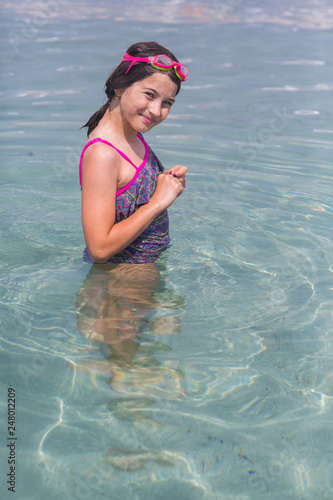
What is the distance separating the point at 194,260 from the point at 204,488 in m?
2.03

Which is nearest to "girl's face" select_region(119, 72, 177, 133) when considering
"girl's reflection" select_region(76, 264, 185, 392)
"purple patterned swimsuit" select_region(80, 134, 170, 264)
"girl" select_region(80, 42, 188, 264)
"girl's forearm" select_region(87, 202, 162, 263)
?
"girl" select_region(80, 42, 188, 264)

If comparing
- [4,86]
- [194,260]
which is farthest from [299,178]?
[4,86]

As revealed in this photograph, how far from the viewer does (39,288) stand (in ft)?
11.8

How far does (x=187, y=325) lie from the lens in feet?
10.5

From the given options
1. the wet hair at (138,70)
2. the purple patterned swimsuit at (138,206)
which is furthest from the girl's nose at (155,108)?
the purple patterned swimsuit at (138,206)

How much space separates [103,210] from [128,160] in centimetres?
39

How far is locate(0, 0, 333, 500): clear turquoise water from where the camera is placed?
7.41 feet

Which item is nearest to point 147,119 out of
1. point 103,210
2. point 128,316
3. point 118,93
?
point 118,93

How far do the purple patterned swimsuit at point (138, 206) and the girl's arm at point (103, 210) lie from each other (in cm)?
11

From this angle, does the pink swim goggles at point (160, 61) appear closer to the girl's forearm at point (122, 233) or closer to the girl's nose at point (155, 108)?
the girl's nose at point (155, 108)

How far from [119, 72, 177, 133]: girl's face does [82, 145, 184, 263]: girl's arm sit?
0.25 metres

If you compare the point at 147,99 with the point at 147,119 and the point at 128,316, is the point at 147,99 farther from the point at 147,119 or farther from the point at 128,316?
the point at 128,316

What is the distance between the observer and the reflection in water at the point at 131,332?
2.61 metres

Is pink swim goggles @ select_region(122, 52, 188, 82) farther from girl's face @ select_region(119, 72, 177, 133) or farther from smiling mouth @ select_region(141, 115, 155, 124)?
smiling mouth @ select_region(141, 115, 155, 124)
